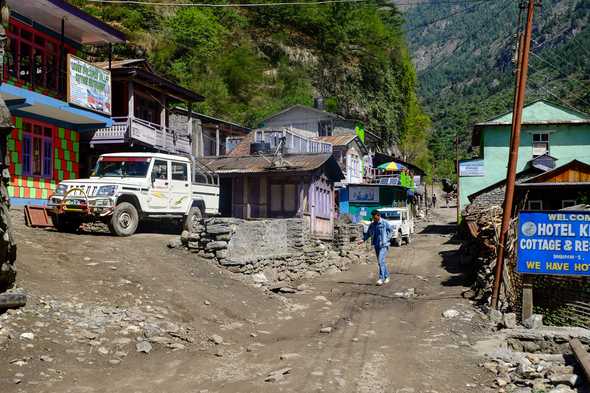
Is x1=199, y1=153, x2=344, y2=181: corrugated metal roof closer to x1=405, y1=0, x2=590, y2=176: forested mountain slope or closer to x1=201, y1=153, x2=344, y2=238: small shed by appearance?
x1=201, y1=153, x2=344, y2=238: small shed

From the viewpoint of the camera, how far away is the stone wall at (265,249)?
1451cm

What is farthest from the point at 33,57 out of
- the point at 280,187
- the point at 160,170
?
the point at 280,187

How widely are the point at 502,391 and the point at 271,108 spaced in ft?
143

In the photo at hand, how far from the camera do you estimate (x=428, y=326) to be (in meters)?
11.2

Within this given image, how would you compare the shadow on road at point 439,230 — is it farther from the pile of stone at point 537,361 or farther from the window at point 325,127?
the pile of stone at point 537,361

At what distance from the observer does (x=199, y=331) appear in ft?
31.1

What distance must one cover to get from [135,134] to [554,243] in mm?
17520

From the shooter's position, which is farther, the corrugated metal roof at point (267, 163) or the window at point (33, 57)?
the corrugated metal roof at point (267, 163)

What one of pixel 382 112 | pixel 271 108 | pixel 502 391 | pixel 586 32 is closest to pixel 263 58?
pixel 271 108

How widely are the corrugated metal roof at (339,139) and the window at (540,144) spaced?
1365cm

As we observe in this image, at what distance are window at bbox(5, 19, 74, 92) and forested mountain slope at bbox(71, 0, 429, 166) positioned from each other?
1647 cm

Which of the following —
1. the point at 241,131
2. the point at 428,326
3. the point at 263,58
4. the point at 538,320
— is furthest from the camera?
the point at 263,58

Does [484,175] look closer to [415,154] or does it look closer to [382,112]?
[382,112]

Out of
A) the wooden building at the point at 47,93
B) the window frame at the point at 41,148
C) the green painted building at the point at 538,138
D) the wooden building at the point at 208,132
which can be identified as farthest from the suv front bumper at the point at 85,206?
the green painted building at the point at 538,138
